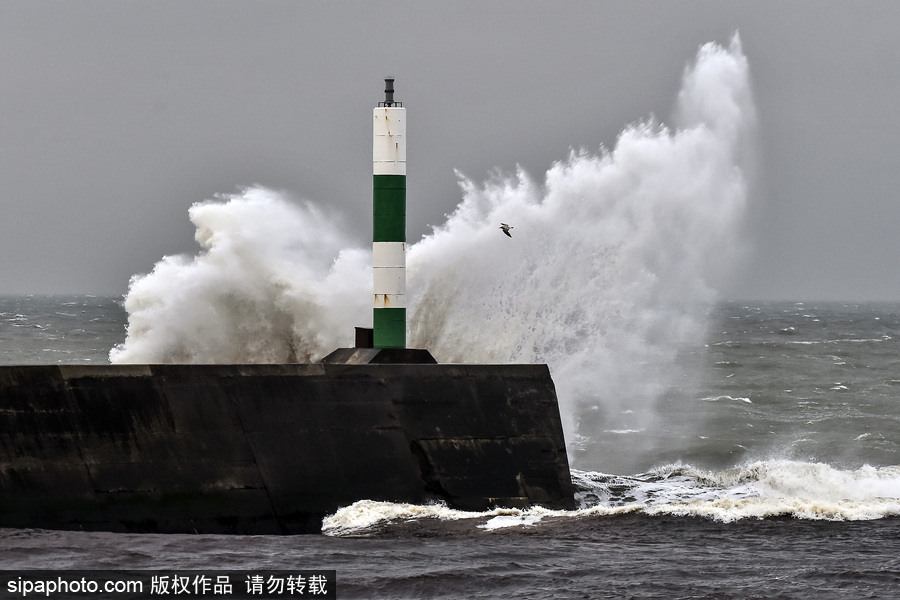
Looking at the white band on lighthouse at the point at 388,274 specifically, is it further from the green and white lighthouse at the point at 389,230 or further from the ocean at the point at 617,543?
the ocean at the point at 617,543

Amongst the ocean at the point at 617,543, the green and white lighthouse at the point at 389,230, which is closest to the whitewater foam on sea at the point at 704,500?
the ocean at the point at 617,543

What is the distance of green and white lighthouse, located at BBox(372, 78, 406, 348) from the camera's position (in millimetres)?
15500

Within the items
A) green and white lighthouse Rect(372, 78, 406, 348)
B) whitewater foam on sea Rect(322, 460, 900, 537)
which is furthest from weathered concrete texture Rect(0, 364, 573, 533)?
green and white lighthouse Rect(372, 78, 406, 348)

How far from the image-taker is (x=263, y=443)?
13297mm

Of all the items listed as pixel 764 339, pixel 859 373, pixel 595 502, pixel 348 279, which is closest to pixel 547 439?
pixel 595 502

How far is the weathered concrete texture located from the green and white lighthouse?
1.76m

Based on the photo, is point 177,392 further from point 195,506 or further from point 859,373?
point 859,373

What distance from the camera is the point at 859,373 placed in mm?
37656

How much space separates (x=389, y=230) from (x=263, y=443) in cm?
344

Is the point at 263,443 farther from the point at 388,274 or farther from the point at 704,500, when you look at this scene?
the point at 704,500

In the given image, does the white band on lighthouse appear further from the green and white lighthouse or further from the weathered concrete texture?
the weathered concrete texture

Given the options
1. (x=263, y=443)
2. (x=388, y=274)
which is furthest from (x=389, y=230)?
(x=263, y=443)

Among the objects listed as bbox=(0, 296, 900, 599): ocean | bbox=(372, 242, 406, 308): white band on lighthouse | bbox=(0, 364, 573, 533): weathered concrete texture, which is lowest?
bbox=(0, 296, 900, 599): ocean

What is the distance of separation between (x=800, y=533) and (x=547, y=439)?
2827mm
